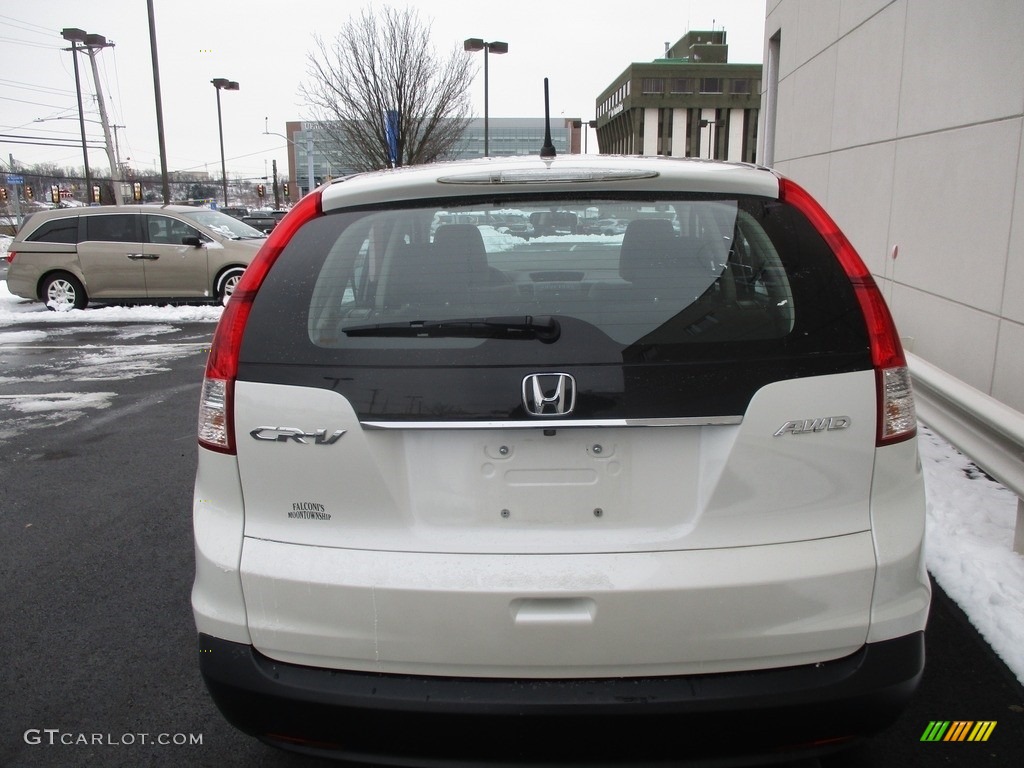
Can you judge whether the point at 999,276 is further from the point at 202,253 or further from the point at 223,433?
the point at 202,253

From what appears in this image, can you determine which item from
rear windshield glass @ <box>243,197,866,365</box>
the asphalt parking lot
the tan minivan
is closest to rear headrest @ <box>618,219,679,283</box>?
rear windshield glass @ <box>243,197,866,365</box>

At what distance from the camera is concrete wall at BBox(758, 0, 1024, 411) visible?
19.2 ft

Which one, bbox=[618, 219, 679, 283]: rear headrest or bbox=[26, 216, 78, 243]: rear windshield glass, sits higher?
bbox=[618, 219, 679, 283]: rear headrest

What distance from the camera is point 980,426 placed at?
4094mm

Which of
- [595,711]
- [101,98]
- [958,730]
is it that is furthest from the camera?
[101,98]

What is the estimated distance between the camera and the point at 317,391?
6.71ft

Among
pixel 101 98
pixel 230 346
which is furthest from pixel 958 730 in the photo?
pixel 101 98

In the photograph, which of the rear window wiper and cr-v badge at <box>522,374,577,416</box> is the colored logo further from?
the rear window wiper

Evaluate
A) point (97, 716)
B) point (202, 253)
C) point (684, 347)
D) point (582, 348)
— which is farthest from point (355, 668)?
point (202, 253)

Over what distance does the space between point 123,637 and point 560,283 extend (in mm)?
2487

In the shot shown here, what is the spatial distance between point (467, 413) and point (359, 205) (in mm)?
663

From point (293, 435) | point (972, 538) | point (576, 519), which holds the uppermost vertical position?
point (293, 435)

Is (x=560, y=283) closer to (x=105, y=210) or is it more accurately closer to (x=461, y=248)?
(x=461, y=248)

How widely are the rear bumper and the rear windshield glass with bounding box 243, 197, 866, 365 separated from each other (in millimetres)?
774
